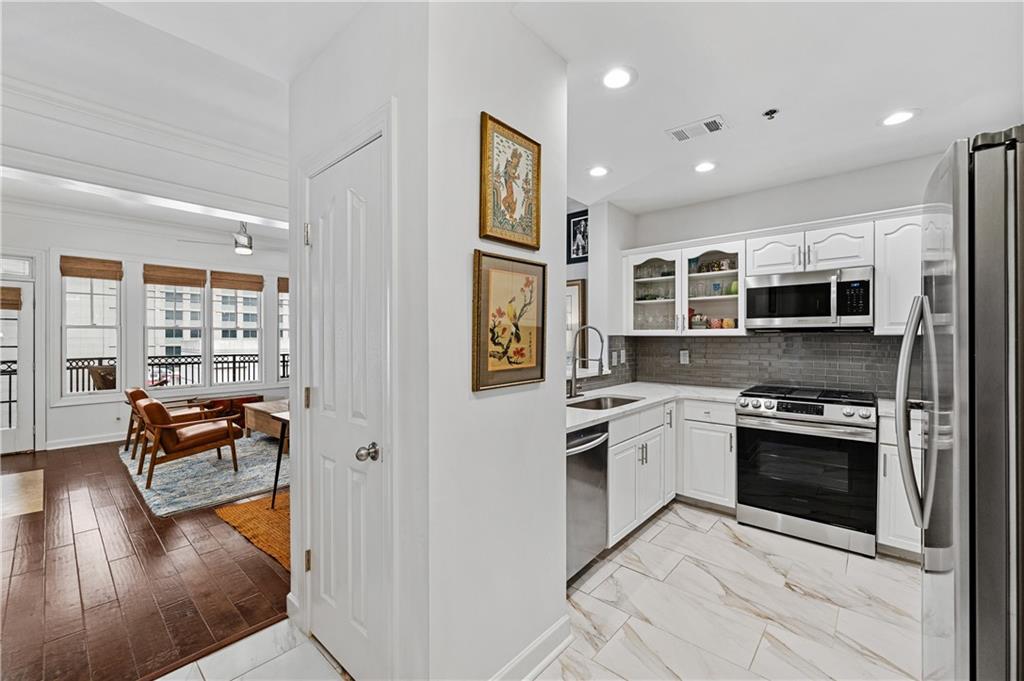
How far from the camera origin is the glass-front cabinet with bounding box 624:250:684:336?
4004mm

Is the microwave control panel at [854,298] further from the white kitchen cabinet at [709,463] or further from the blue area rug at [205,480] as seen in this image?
the blue area rug at [205,480]

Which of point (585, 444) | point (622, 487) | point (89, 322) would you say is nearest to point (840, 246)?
point (622, 487)

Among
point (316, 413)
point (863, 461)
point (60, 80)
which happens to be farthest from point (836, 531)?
point (60, 80)

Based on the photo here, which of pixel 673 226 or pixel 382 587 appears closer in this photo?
pixel 382 587

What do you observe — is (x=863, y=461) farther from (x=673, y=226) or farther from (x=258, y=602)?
(x=258, y=602)

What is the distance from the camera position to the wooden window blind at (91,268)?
17.3 feet

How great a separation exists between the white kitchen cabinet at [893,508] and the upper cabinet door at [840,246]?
131 centimetres

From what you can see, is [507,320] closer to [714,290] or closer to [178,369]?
[714,290]

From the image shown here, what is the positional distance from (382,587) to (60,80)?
9.77 ft

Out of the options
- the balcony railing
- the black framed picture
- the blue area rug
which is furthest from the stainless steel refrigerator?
the balcony railing

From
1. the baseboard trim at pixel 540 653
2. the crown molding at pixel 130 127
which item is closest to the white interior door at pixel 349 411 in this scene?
the baseboard trim at pixel 540 653

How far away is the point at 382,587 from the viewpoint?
160cm

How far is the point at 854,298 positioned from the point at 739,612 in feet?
7.51

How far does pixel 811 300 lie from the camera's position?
10.8 ft
